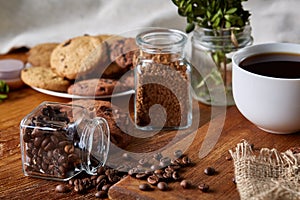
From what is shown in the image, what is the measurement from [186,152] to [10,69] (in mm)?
673

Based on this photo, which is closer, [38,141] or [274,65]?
[38,141]

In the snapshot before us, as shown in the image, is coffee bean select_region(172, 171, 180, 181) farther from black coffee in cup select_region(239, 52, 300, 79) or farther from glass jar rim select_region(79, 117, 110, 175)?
black coffee in cup select_region(239, 52, 300, 79)

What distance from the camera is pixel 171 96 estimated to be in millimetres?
1386

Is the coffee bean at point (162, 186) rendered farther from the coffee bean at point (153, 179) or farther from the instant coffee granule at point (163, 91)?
the instant coffee granule at point (163, 91)

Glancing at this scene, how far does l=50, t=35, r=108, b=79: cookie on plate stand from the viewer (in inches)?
62.9

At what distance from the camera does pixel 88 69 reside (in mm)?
1591

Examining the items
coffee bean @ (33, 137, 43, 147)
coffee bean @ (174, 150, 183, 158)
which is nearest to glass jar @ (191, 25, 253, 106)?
coffee bean @ (174, 150, 183, 158)

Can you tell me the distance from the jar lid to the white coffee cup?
0.68 metres

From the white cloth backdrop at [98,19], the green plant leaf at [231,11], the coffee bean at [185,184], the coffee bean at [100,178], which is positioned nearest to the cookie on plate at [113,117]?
the coffee bean at [100,178]

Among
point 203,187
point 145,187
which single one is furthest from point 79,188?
point 203,187

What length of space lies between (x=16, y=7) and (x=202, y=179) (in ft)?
3.62

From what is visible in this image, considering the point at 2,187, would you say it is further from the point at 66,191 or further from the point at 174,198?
the point at 174,198

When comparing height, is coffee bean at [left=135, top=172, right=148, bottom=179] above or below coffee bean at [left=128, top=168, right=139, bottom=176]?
below

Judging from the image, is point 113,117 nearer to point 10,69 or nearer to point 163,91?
point 163,91
